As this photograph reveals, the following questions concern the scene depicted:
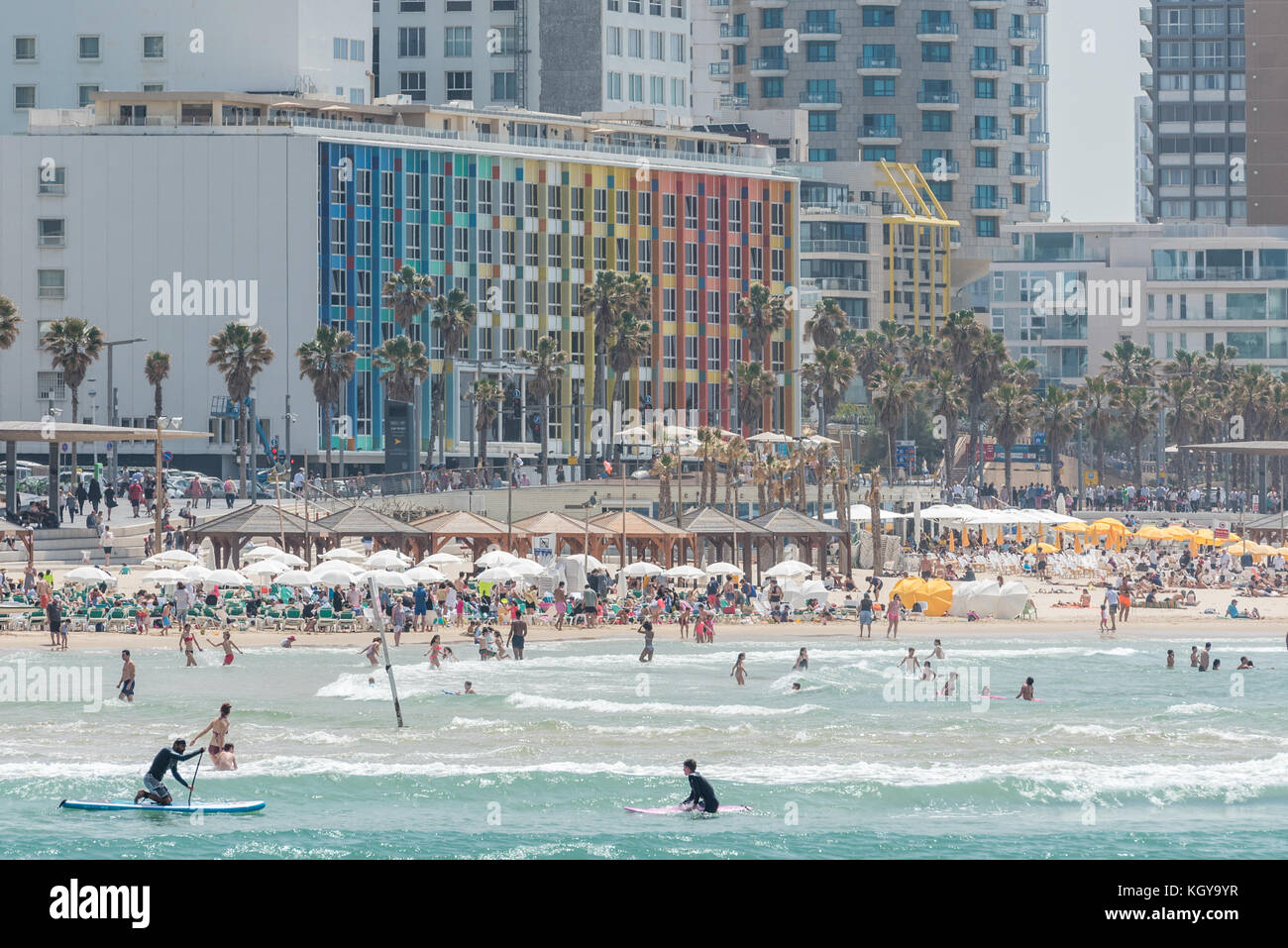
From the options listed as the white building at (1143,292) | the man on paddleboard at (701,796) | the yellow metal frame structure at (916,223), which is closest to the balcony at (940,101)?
the yellow metal frame structure at (916,223)

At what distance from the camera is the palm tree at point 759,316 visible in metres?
118

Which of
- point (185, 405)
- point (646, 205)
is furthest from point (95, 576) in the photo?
point (646, 205)

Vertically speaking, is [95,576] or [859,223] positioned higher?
[859,223]

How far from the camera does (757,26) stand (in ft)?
570

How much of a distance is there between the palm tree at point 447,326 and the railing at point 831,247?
47.1m

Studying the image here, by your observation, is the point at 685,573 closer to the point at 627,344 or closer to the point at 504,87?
the point at 627,344

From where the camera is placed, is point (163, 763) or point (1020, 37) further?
point (1020, 37)

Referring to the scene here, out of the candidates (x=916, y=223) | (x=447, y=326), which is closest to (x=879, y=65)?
(x=916, y=223)

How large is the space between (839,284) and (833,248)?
270 centimetres

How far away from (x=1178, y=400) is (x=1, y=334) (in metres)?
65.7

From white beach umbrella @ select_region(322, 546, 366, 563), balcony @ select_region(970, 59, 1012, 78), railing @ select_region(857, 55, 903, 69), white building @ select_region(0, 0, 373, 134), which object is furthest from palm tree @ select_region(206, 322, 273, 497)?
balcony @ select_region(970, 59, 1012, 78)

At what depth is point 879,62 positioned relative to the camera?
17312 cm

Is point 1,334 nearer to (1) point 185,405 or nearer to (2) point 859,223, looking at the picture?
(1) point 185,405

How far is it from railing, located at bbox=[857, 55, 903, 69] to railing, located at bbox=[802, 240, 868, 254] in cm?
2369
